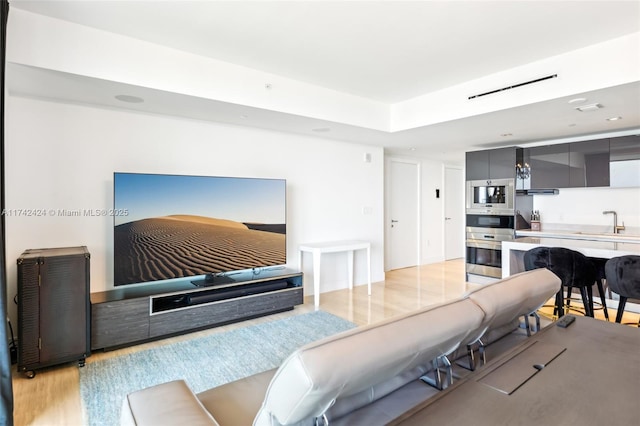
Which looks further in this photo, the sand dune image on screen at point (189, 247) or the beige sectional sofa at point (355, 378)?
the sand dune image on screen at point (189, 247)

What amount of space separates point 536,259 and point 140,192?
3.81m

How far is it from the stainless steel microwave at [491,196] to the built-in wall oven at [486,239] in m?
0.08

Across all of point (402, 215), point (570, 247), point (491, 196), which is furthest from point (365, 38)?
point (402, 215)

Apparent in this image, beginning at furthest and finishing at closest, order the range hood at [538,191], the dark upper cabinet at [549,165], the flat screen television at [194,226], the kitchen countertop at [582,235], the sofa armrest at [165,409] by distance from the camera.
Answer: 1. the range hood at [538,191]
2. the dark upper cabinet at [549,165]
3. the kitchen countertop at [582,235]
4. the flat screen television at [194,226]
5. the sofa armrest at [165,409]

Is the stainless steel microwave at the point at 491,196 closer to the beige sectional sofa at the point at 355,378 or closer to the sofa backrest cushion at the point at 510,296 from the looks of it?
the sofa backrest cushion at the point at 510,296

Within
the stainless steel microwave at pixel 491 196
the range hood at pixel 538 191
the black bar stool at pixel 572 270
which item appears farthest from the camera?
the stainless steel microwave at pixel 491 196

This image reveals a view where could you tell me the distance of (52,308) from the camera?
2611 millimetres

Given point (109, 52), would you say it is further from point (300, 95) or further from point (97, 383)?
point (97, 383)

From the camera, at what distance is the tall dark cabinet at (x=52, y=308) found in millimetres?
2520

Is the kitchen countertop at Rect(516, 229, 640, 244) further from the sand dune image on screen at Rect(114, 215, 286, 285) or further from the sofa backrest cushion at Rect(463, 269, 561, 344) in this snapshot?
the sand dune image on screen at Rect(114, 215, 286, 285)

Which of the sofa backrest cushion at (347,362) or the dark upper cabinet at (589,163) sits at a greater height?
the dark upper cabinet at (589,163)

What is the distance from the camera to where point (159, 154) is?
3.62 m

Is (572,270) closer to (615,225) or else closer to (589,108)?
(589,108)

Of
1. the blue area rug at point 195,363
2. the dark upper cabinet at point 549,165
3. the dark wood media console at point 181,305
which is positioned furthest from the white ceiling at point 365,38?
the blue area rug at point 195,363
